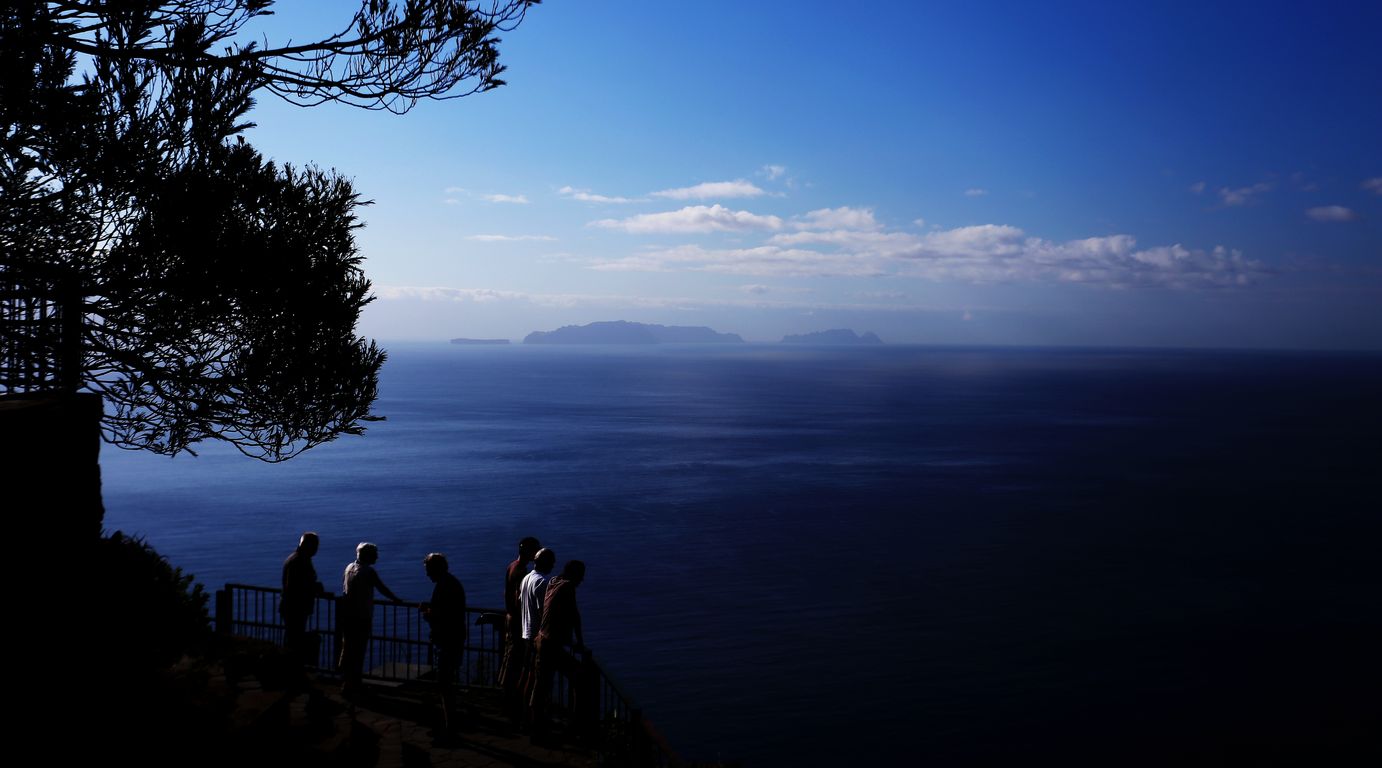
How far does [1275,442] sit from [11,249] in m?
119

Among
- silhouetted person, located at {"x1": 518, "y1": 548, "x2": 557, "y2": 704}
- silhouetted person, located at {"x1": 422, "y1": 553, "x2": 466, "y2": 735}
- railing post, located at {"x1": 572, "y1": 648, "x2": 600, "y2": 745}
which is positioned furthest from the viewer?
silhouetted person, located at {"x1": 518, "y1": 548, "x2": 557, "y2": 704}

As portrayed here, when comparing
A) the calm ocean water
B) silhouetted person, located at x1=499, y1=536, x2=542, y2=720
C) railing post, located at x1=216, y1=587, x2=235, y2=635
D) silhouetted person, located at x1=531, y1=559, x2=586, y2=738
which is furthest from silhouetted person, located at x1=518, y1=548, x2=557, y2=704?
the calm ocean water

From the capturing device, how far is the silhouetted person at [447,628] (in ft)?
33.5

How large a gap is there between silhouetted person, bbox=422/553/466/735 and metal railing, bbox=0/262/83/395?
3961 millimetres

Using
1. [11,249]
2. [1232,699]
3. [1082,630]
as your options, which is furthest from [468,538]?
[11,249]

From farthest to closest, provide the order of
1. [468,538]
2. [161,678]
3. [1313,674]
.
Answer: [468,538] → [1313,674] → [161,678]

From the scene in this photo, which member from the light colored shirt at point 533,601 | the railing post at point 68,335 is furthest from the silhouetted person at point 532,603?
the railing post at point 68,335

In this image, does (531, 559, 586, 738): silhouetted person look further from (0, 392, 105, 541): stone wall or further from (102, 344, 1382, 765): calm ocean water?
(102, 344, 1382, 765): calm ocean water

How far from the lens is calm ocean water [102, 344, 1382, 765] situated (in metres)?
30.8

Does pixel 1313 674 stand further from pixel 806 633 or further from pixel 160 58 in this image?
pixel 160 58

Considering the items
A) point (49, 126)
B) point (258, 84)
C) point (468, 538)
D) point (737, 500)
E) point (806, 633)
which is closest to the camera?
point (49, 126)

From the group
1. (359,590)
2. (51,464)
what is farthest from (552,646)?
(51,464)

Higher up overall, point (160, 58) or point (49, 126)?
point (160, 58)

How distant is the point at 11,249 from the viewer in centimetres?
1012
